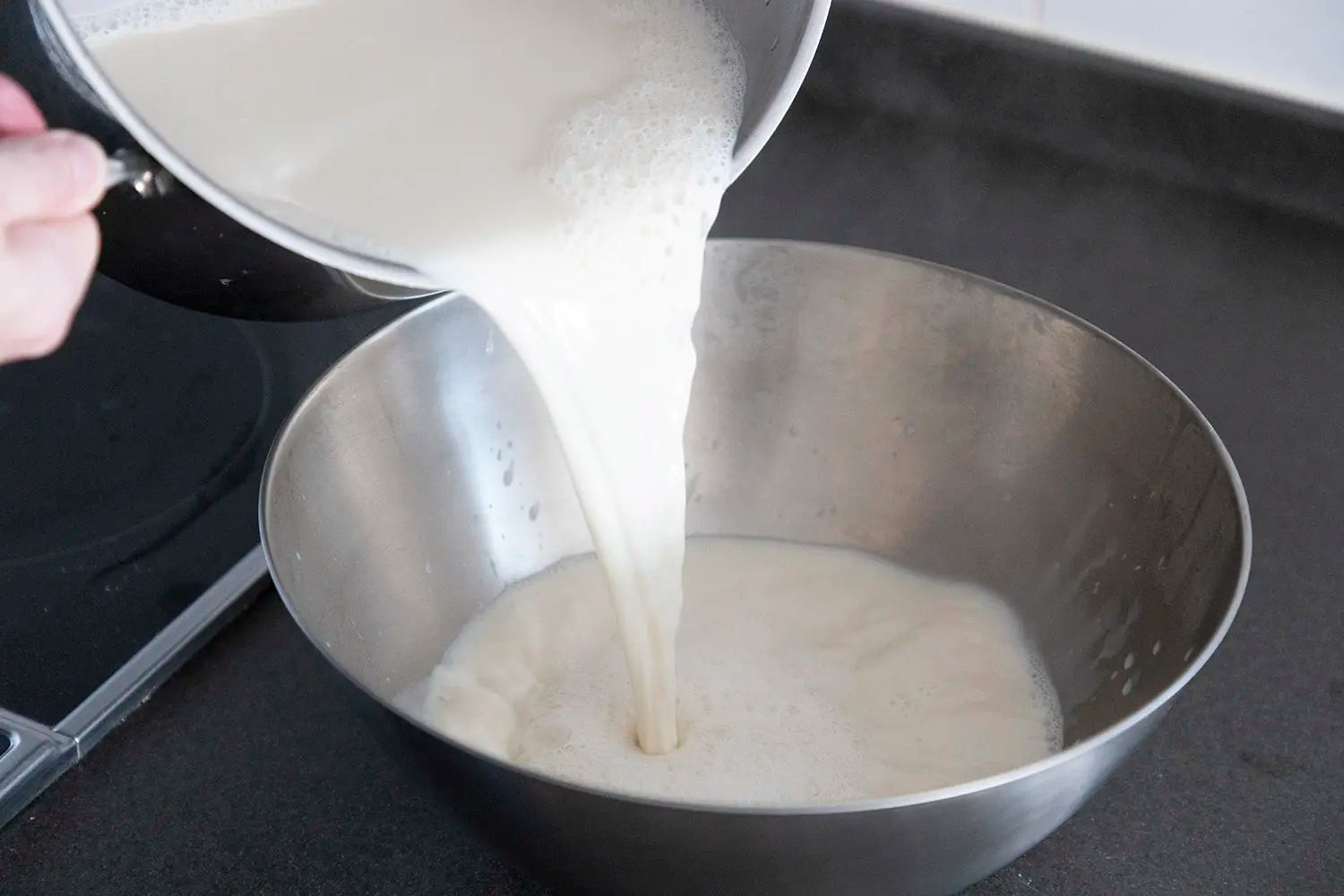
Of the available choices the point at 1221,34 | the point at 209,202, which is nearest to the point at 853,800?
the point at 209,202

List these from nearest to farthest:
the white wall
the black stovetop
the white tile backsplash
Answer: the black stovetop, the white wall, the white tile backsplash

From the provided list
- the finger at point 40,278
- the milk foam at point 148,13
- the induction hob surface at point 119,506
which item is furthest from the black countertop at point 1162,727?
the milk foam at point 148,13

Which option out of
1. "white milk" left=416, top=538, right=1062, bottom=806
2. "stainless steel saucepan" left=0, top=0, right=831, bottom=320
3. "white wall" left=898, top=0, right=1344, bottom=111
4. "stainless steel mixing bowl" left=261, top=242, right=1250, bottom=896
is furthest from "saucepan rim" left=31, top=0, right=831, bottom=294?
"white wall" left=898, top=0, right=1344, bottom=111

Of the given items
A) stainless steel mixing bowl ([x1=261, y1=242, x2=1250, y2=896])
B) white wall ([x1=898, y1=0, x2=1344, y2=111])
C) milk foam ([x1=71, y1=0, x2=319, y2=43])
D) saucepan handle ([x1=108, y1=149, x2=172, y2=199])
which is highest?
milk foam ([x1=71, y1=0, x2=319, y2=43])

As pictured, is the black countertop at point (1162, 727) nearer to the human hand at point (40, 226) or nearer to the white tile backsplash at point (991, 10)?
the white tile backsplash at point (991, 10)

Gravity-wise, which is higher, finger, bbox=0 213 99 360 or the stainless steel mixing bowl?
finger, bbox=0 213 99 360

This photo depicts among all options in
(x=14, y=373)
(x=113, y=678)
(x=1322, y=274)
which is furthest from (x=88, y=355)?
(x=1322, y=274)

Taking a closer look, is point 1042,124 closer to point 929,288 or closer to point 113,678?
point 929,288

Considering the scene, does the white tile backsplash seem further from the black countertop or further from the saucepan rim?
the saucepan rim
